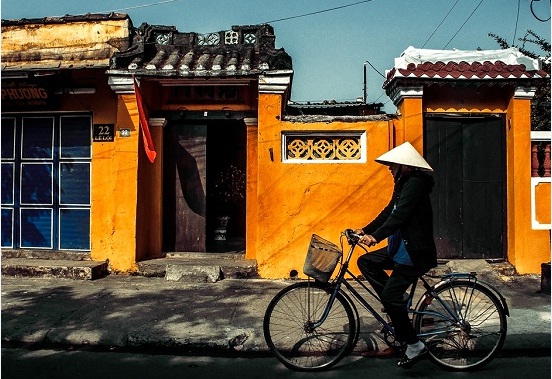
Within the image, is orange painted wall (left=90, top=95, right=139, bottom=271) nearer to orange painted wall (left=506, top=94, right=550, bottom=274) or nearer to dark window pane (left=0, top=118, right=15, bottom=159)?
dark window pane (left=0, top=118, right=15, bottom=159)

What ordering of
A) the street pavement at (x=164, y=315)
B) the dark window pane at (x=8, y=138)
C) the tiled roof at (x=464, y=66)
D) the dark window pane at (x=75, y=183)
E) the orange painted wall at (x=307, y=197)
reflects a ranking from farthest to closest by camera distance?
1. the dark window pane at (x=8, y=138)
2. the dark window pane at (x=75, y=183)
3. the orange painted wall at (x=307, y=197)
4. the tiled roof at (x=464, y=66)
5. the street pavement at (x=164, y=315)

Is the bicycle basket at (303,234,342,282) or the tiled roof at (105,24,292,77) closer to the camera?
the bicycle basket at (303,234,342,282)

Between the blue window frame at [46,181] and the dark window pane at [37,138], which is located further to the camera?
the dark window pane at [37,138]

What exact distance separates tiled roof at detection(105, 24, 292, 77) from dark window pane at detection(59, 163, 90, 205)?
6.33 ft

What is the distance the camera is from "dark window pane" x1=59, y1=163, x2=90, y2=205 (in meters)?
8.98

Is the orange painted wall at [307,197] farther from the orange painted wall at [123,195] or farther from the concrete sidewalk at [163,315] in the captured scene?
the orange painted wall at [123,195]

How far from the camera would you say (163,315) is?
603cm

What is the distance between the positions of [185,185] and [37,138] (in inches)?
107

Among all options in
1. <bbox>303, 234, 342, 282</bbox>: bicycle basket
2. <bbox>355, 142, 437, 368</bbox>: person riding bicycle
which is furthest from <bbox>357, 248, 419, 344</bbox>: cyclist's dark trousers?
<bbox>303, 234, 342, 282</bbox>: bicycle basket

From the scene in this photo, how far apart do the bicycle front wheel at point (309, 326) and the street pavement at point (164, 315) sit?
0.49m

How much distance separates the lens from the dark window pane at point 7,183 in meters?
9.25

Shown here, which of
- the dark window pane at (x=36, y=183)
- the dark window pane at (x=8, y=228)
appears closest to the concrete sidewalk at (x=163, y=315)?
the dark window pane at (x=8, y=228)

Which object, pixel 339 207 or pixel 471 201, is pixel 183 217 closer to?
pixel 339 207

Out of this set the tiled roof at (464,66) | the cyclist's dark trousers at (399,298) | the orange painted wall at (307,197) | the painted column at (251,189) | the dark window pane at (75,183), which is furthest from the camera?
the dark window pane at (75,183)
